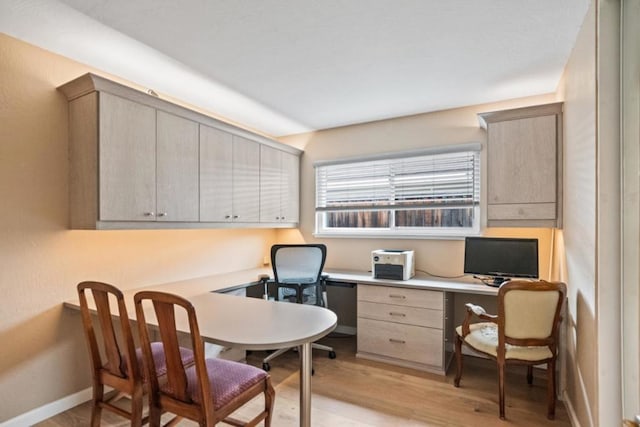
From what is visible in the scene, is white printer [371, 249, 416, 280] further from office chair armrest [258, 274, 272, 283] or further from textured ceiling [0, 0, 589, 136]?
textured ceiling [0, 0, 589, 136]

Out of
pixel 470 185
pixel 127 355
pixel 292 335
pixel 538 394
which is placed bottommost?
pixel 538 394

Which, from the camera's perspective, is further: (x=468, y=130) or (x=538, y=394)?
(x=468, y=130)

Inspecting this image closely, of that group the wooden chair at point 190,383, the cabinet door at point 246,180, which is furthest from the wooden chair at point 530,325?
the cabinet door at point 246,180

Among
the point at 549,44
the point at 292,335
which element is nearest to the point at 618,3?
the point at 549,44

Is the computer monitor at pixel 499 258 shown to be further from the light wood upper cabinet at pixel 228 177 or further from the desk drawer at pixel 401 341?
the light wood upper cabinet at pixel 228 177

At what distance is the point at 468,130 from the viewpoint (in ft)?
11.2

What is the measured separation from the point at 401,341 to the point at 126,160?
274 centimetres

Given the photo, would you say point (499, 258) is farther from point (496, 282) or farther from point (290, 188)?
point (290, 188)

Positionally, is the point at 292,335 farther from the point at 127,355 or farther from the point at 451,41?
the point at 451,41

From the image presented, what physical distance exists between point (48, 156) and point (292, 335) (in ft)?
7.08

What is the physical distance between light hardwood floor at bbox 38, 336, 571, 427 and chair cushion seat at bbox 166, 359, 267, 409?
68cm

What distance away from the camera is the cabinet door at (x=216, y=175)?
306 cm

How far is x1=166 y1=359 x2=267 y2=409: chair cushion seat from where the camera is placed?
157 cm

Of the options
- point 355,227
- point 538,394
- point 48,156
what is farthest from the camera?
point 355,227
